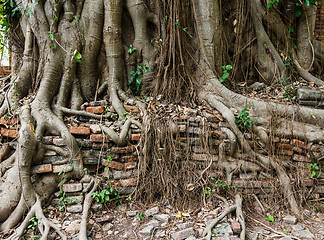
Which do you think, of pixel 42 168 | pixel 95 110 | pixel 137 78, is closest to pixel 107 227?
pixel 42 168

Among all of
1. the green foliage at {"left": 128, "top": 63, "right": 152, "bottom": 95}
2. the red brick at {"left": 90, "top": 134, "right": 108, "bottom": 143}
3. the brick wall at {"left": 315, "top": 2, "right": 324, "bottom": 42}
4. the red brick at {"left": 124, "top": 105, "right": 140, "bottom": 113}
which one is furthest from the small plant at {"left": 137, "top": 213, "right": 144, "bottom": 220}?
the brick wall at {"left": 315, "top": 2, "right": 324, "bottom": 42}

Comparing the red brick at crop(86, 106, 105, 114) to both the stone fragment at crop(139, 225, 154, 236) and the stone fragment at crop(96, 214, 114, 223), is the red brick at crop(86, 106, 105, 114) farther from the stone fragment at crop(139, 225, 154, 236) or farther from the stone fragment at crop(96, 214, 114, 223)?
the stone fragment at crop(139, 225, 154, 236)

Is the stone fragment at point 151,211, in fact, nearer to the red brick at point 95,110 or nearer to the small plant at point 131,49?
the red brick at point 95,110

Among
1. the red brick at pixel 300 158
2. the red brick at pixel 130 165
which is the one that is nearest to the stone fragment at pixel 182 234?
the red brick at pixel 130 165

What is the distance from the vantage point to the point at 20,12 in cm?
327

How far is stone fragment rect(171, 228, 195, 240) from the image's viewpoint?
2039 mm

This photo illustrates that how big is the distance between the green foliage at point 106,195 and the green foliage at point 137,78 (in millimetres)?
1628

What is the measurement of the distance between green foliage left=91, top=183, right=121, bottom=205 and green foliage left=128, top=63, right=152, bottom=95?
5.34 feet

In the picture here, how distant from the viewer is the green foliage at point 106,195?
92.5 inches

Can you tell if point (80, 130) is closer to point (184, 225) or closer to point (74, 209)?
point (74, 209)

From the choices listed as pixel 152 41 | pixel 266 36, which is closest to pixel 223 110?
pixel 152 41

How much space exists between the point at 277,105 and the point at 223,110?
847 mm

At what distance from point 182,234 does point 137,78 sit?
2.30 m

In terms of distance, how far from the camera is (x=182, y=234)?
2059mm
